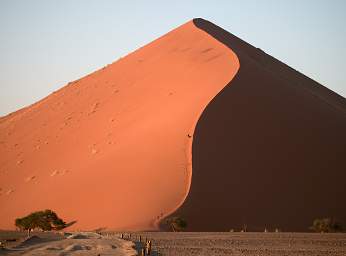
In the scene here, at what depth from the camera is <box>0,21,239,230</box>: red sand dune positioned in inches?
1372

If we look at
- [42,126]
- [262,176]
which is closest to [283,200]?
[262,176]

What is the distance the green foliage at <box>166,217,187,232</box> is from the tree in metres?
5.82

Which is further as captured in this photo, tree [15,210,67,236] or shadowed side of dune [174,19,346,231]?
tree [15,210,67,236]

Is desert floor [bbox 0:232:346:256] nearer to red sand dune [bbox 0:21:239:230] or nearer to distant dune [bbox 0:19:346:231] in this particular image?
A: distant dune [bbox 0:19:346:231]

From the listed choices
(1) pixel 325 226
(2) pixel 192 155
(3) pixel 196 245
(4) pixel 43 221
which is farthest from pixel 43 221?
(1) pixel 325 226

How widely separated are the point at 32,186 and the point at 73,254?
74.6ft

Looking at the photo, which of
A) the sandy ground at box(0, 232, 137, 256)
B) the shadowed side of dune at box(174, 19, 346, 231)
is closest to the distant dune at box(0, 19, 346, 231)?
the shadowed side of dune at box(174, 19, 346, 231)

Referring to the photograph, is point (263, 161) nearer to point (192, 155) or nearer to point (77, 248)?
point (192, 155)

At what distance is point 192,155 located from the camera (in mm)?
→ 35688

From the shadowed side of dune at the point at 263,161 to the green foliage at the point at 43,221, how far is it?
6.03 meters

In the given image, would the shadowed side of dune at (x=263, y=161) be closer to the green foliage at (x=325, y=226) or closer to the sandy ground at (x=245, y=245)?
the green foliage at (x=325, y=226)

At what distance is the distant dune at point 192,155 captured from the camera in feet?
113

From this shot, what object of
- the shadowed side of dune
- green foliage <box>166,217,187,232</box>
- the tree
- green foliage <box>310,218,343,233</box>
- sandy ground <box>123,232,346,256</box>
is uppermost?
the shadowed side of dune

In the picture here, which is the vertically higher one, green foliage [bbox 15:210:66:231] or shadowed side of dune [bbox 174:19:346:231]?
shadowed side of dune [bbox 174:19:346:231]
